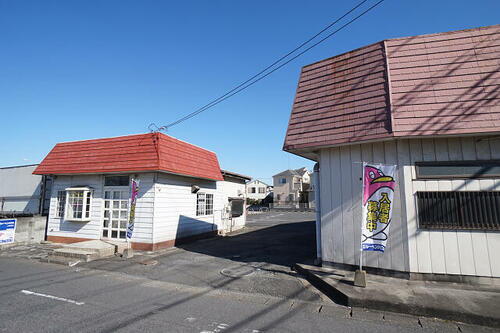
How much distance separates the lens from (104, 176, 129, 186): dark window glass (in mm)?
10484

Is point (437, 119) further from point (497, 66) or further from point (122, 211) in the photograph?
point (122, 211)

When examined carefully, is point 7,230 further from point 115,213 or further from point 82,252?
point 82,252

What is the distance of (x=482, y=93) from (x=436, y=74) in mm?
1001

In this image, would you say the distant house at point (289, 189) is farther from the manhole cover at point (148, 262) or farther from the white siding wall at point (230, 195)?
the manhole cover at point (148, 262)

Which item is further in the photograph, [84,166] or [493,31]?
[84,166]

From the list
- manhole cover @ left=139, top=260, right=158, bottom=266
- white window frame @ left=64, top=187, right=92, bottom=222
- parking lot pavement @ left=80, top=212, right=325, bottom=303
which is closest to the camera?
parking lot pavement @ left=80, top=212, right=325, bottom=303

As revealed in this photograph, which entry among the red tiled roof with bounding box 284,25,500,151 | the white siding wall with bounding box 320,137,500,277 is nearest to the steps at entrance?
the red tiled roof with bounding box 284,25,500,151

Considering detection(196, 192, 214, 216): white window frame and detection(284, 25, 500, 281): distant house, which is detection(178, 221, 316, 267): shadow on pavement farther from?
detection(284, 25, 500, 281): distant house

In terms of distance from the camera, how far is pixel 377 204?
564cm

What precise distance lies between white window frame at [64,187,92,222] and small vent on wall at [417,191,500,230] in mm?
11743

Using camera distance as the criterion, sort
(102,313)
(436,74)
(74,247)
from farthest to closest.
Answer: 1. (74,247)
2. (436,74)
3. (102,313)

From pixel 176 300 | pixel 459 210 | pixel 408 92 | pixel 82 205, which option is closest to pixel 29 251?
pixel 82 205

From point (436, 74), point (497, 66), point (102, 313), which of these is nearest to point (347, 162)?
point (436, 74)

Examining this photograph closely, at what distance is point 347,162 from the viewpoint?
258 inches
